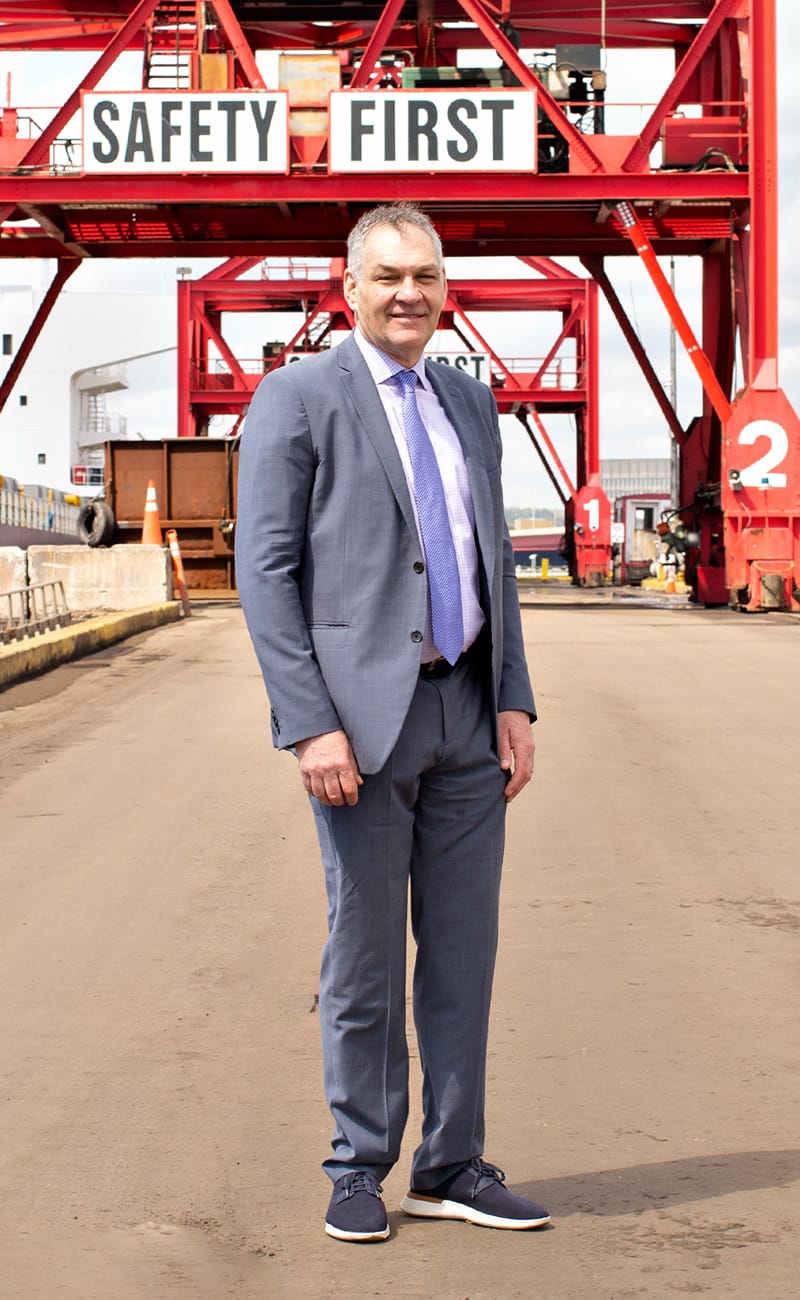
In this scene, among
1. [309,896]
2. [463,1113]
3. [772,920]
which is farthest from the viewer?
[309,896]

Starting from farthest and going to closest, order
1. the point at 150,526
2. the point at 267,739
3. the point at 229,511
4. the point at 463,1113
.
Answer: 1. the point at 229,511
2. the point at 150,526
3. the point at 267,739
4. the point at 463,1113

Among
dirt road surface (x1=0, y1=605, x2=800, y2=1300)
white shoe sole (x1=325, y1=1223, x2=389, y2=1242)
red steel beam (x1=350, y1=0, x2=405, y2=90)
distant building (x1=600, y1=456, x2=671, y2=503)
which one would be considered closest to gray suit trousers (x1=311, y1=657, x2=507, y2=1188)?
white shoe sole (x1=325, y1=1223, x2=389, y2=1242)

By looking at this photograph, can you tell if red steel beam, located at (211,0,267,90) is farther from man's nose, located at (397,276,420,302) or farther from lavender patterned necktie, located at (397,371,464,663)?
lavender patterned necktie, located at (397,371,464,663)

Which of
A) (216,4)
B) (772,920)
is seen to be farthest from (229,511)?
(772,920)

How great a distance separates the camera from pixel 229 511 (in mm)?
30609

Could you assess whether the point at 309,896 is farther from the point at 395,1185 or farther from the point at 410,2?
the point at 410,2

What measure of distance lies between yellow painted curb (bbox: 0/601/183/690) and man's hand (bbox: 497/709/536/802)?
35.5 feet

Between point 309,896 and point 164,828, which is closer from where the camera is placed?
point 309,896

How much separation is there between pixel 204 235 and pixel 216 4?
3.43m

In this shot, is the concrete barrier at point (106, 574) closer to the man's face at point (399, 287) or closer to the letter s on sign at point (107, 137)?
the letter s on sign at point (107, 137)

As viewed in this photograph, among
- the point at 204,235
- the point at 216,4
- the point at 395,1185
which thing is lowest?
the point at 395,1185

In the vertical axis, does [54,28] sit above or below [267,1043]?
above

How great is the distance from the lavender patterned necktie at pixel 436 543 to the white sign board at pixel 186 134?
22961 millimetres

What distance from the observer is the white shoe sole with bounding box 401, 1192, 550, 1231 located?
336 centimetres
